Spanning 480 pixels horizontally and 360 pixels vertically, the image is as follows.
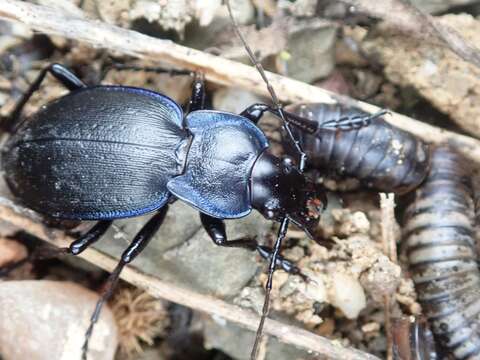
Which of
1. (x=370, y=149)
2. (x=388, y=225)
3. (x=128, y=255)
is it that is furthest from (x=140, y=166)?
(x=388, y=225)

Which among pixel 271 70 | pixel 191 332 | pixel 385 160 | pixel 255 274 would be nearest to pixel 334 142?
pixel 385 160

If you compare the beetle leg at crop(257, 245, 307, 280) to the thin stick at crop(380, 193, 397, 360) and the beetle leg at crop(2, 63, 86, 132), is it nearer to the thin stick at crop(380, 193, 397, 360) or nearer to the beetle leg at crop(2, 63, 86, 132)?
the thin stick at crop(380, 193, 397, 360)

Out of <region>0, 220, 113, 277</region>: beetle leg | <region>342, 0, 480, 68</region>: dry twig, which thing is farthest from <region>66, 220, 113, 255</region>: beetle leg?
<region>342, 0, 480, 68</region>: dry twig

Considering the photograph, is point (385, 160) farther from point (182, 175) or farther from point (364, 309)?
point (182, 175)

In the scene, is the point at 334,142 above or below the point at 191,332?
above

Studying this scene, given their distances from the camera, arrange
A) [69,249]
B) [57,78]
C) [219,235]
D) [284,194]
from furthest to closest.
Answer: [57,78] < [219,235] < [69,249] < [284,194]

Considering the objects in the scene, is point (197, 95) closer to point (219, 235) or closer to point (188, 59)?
point (188, 59)
